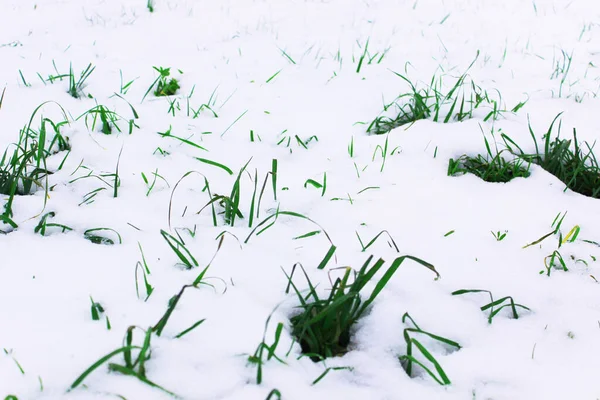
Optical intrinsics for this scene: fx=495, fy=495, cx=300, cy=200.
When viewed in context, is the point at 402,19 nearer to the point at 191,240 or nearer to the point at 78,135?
the point at 78,135

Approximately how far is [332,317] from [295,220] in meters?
0.56

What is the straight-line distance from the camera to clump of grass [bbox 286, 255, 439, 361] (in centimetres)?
119

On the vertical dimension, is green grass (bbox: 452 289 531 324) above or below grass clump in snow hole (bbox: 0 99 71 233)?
below

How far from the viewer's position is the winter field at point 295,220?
1.16m

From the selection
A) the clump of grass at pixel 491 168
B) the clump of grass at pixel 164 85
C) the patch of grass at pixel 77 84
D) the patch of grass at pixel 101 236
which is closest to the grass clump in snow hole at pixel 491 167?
the clump of grass at pixel 491 168

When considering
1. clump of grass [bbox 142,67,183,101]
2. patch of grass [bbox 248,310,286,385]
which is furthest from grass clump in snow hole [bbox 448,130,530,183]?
clump of grass [bbox 142,67,183,101]

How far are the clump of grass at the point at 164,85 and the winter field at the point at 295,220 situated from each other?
0.03ft

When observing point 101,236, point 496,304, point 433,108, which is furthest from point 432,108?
point 101,236

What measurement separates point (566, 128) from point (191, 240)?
1.80 metres

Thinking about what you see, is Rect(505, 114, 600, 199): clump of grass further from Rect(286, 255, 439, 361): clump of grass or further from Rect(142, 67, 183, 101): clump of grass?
Rect(142, 67, 183, 101): clump of grass

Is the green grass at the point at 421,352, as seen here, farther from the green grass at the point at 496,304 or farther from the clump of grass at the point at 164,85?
the clump of grass at the point at 164,85

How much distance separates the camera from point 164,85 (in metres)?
2.62

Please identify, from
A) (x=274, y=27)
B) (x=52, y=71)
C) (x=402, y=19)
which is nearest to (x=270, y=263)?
(x=52, y=71)

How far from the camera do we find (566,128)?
2297 mm
